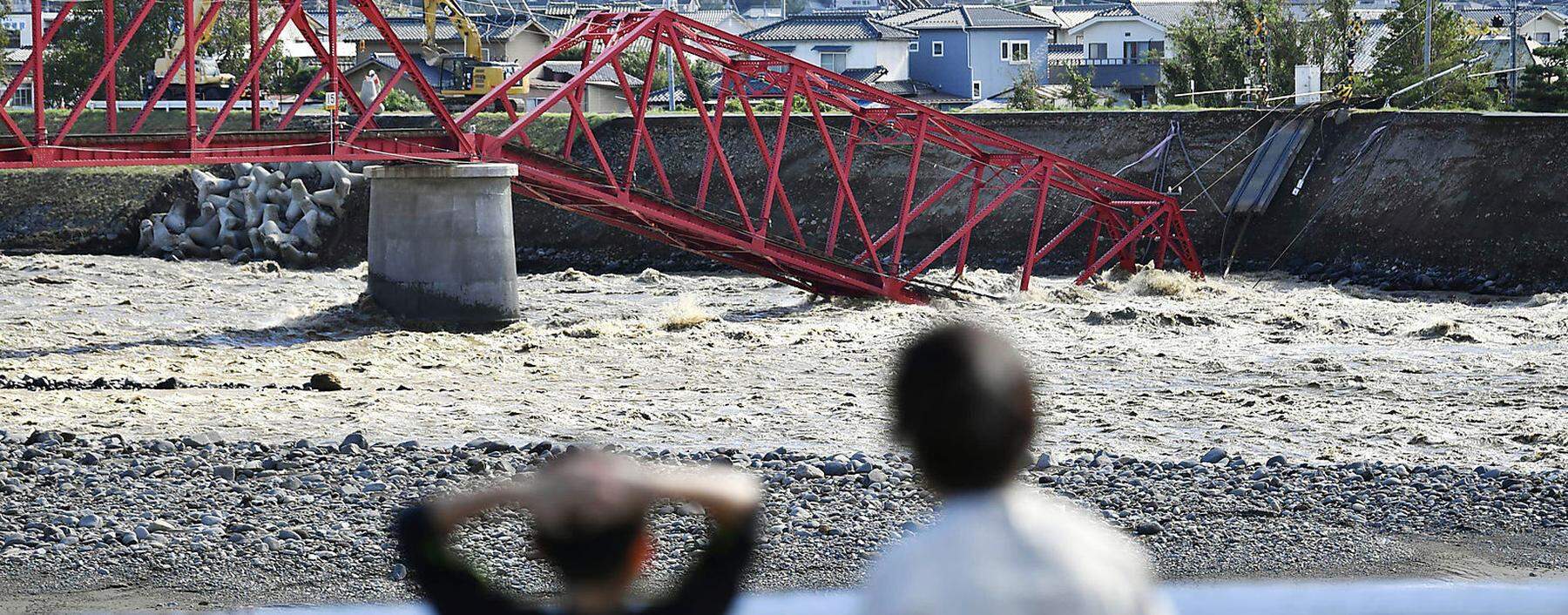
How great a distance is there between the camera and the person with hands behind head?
2975 mm

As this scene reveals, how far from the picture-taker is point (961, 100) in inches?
3125

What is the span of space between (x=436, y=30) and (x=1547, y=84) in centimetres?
5461

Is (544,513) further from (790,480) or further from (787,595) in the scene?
(790,480)

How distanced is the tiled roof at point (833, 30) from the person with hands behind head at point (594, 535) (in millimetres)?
77822

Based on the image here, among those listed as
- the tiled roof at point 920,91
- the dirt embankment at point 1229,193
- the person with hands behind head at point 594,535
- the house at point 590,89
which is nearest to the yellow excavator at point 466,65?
the dirt embankment at point 1229,193

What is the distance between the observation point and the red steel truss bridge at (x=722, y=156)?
24828mm

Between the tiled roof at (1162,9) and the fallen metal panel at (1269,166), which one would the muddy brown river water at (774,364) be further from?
the tiled roof at (1162,9)

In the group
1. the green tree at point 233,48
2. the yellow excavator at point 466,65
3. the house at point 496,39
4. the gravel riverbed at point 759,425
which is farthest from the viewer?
the house at point 496,39

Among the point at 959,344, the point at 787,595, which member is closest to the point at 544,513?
the point at 959,344

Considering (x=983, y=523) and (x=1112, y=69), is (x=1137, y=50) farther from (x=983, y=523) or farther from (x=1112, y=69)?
(x=983, y=523)

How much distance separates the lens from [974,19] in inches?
3241

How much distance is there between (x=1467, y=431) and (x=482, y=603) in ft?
51.8

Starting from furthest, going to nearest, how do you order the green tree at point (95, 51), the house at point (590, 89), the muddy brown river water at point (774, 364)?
the house at point (590, 89) < the green tree at point (95, 51) < the muddy brown river water at point (774, 364)

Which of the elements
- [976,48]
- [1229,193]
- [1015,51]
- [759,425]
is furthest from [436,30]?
[759,425]
